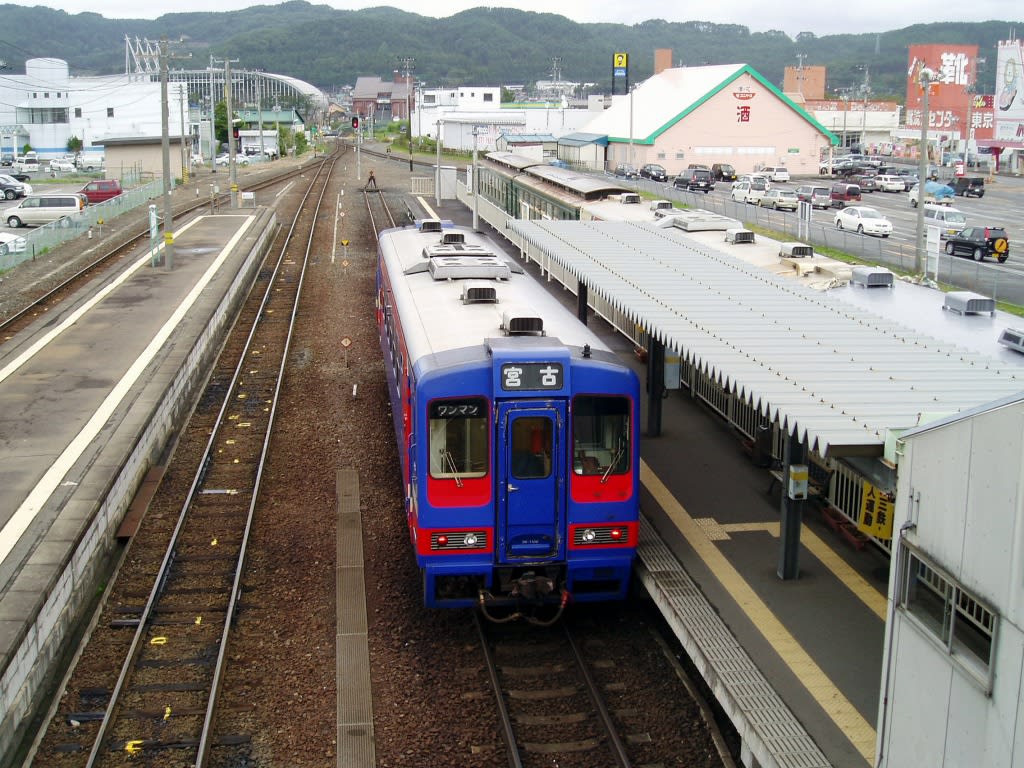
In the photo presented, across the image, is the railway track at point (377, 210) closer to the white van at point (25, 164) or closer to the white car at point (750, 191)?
the white car at point (750, 191)

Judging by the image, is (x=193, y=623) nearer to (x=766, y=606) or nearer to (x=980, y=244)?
(x=766, y=606)

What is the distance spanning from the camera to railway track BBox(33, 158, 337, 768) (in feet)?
27.4

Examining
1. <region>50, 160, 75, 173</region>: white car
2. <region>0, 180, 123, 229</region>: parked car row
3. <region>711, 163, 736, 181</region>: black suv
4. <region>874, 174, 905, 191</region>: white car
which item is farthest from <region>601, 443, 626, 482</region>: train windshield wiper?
<region>50, 160, 75, 173</region>: white car

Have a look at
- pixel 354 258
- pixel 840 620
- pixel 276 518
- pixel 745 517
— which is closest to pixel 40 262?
pixel 354 258

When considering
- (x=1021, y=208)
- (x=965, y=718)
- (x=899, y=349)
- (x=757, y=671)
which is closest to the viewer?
(x=965, y=718)

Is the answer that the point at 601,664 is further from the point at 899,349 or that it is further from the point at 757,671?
the point at 899,349

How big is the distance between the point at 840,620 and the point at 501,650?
308cm

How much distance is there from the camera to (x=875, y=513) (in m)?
10.5

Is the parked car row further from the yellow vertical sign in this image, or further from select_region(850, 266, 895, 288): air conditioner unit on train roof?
the yellow vertical sign

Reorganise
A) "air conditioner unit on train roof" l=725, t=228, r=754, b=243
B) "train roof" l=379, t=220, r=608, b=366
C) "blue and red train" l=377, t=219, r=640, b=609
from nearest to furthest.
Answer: "blue and red train" l=377, t=219, r=640, b=609 → "train roof" l=379, t=220, r=608, b=366 → "air conditioner unit on train roof" l=725, t=228, r=754, b=243

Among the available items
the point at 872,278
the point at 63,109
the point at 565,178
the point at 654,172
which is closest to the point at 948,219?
the point at 565,178

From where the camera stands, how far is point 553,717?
28.8ft

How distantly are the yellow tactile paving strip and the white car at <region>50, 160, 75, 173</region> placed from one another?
7146 cm

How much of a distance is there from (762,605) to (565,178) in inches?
933
